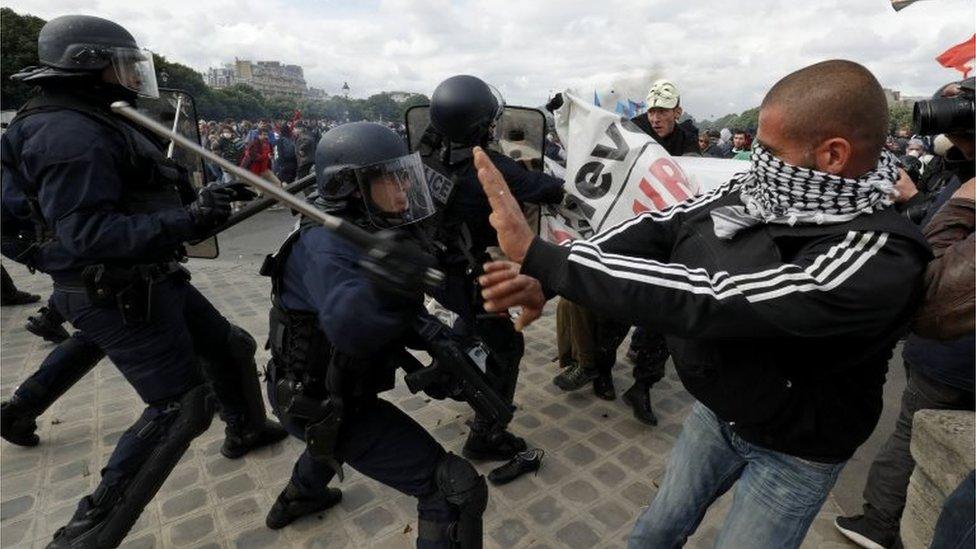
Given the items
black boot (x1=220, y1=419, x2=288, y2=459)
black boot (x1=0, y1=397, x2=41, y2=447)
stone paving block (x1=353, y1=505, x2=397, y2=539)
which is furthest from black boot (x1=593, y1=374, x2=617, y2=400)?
black boot (x1=0, y1=397, x2=41, y2=447)

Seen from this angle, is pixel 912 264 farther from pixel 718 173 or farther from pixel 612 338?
pixel 612 338

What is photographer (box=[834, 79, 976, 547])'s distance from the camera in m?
1.11

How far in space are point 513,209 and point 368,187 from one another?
0.89 metres

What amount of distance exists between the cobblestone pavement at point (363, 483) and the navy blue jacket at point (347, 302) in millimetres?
1439

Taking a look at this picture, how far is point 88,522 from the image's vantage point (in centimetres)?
226

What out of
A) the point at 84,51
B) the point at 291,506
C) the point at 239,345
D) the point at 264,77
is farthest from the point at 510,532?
the point at 264,77

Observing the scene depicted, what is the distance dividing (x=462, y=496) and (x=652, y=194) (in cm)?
176

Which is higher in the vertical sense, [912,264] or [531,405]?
[912,264]

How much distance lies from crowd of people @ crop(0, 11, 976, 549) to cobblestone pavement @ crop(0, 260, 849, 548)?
0.15 m

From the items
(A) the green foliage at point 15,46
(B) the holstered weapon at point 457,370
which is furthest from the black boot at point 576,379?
(A) the green foliage at point 15,46

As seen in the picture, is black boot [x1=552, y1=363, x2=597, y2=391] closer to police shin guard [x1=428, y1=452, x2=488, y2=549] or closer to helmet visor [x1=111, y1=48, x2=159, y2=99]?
police shin guard [x1=428, y1=452, x2=488, y2=549]

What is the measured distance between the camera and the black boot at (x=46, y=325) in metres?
4.52

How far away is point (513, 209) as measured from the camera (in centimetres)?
124

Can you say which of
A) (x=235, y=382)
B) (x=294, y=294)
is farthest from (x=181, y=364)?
(x=294, y=294)
